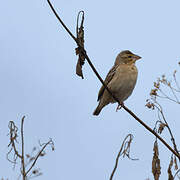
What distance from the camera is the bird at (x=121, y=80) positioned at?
7215mm

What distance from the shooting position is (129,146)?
316cm

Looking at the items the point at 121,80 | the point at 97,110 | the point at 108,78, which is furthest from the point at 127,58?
the point at 97,110

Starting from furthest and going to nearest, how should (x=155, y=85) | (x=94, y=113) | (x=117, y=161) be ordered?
1. (x=94, y=113)
2. (x=155, y=85)
3. (x=117, y=161)

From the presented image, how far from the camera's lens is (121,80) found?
23.6 feet

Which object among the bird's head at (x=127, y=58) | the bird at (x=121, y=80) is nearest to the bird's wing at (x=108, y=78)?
the bird at (x=121, y=80)

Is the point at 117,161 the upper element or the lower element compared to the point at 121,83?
lower

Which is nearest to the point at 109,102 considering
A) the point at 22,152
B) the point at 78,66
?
the point at 78,66

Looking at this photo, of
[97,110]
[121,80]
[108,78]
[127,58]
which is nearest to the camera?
[121,80]

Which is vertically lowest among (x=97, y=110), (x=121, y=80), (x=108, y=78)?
(x=97, y=110)

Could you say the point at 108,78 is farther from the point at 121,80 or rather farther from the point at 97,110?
the point at 97,110

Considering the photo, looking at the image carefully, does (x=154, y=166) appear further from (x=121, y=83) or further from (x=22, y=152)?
(x=121, y=83)

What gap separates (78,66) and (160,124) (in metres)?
0.96

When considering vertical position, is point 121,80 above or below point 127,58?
below

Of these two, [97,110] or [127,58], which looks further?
[97,110]
